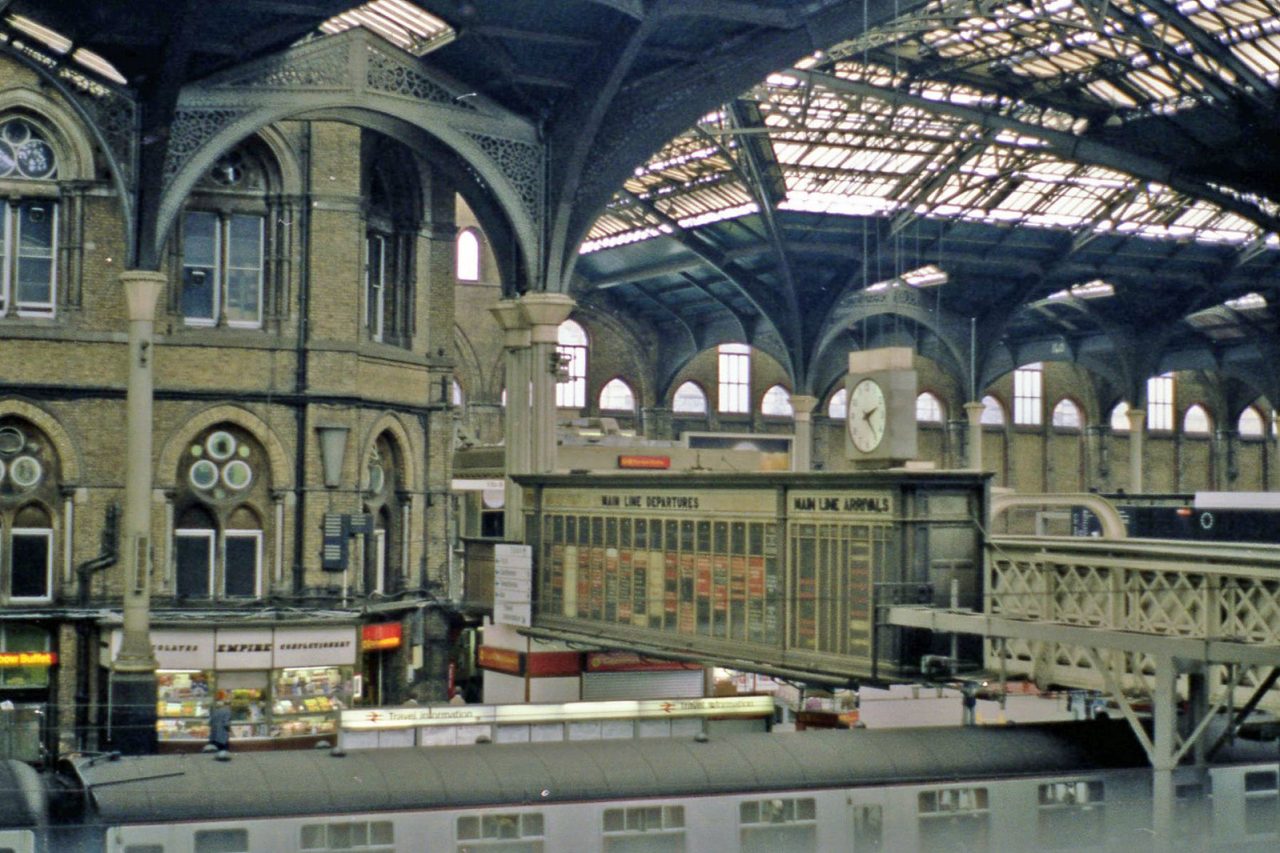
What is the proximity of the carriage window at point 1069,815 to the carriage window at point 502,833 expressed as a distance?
478cm

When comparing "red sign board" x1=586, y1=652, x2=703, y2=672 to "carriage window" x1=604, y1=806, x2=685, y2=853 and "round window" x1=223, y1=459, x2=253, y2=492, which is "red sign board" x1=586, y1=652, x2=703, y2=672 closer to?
"round window" x1=223, y1=459, x2=253, y2=492

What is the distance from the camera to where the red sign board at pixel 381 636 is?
32.8 meters

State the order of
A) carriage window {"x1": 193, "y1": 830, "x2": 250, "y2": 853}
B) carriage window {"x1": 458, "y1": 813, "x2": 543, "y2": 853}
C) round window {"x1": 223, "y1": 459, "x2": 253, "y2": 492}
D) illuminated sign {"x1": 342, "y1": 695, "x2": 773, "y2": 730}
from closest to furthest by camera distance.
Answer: carriage window {"x1": 193, "y1": 830, "x2": 250, "y2": 853} < carriage window {"x1": 458, "y1": 813, "x2": 543, "y2": 853} < illuminated sign {"x1": 342, "y1": 695, "x2": 773, "y2": 730} < round window {"x1": 223, "y1": 459, "x2": 253, "y2": 492}

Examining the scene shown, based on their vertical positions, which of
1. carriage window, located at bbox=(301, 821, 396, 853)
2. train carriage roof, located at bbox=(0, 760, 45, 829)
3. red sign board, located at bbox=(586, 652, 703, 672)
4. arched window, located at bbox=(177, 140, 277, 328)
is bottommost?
red sign board, located at bbox=(586, 652, 703, 672)

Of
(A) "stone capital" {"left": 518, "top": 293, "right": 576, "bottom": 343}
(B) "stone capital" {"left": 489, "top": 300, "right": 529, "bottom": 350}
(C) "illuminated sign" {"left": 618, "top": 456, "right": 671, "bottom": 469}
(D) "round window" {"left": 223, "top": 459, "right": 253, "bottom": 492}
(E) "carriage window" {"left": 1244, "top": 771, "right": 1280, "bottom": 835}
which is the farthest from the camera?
(C) "illuminated sign" {"left": 618, "top": 456, "right": 671, "bottom": 469}

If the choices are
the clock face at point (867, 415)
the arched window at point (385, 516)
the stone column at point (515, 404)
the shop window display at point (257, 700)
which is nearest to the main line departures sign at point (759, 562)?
the stone column at point (515, 404)

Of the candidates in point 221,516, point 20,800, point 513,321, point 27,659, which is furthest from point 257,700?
point 20,800

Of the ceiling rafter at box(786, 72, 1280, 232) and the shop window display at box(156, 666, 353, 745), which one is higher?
the ceiling rafter at box(786, 72, 1280, 232)

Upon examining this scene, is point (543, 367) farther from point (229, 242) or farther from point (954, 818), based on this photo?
point (954, 818)

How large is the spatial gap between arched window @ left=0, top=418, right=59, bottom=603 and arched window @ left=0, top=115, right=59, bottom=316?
2238mm

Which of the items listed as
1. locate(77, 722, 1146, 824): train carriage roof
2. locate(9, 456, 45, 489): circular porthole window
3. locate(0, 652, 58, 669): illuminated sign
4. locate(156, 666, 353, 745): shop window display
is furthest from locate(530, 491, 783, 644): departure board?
locate(9, 456, 45, 489): circular porthole window

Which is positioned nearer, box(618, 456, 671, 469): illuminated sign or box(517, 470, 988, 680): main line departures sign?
box(517, 470, 988, 680): main line departures sign

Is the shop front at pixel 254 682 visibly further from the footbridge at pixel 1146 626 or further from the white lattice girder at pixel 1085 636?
the footbridge at pixel 1146 626

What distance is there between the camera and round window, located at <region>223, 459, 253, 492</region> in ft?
102
